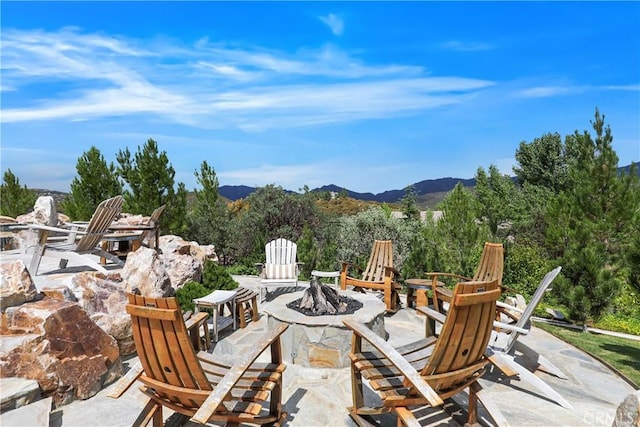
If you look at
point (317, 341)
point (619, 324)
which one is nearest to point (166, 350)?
point (317, 341)

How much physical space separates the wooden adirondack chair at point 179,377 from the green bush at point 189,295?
263 cm

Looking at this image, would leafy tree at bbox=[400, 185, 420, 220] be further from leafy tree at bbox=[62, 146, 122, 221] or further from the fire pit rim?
the fire pit rim

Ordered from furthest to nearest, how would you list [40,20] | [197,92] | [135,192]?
[135,192], [197,92], [40,20]

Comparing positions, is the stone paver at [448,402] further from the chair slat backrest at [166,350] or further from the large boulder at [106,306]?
the chair slat backrest at [166,350]

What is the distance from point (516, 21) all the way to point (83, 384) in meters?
8.26

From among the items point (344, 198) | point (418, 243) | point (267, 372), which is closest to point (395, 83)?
point (418, 243)

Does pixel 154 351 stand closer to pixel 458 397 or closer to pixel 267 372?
pixel 267 372

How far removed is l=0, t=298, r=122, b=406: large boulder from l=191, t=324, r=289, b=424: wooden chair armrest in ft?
5.41

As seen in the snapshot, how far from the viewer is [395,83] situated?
349 inches

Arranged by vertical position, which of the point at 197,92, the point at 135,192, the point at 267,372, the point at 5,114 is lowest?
the point at 267,372

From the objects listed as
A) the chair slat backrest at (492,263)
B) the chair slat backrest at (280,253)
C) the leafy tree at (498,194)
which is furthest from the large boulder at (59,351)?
the leafy tree at (498,194)

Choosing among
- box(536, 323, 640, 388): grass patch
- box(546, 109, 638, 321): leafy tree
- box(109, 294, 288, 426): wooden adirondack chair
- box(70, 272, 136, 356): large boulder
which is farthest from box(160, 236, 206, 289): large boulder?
box(546, 109, 638, 321): leafy tree

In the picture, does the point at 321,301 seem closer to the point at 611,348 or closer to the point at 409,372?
the point at 409,372

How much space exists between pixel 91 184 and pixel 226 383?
12455 mm
